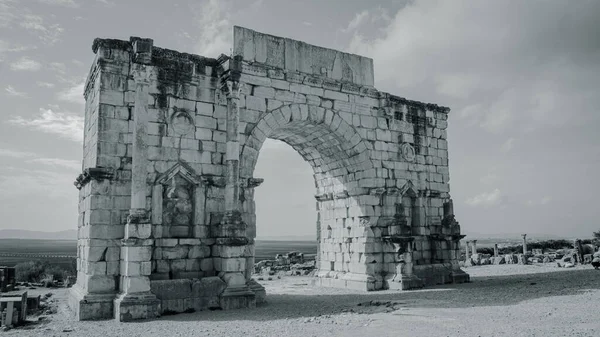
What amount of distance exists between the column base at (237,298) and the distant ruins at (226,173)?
2 cm

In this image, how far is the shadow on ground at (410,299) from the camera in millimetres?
9656

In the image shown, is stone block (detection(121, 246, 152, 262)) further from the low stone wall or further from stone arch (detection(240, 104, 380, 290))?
stone arch (detection(240, 104, 380, 290))

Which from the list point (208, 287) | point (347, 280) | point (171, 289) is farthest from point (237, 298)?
point (347, 280)

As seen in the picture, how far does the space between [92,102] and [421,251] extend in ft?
32.7

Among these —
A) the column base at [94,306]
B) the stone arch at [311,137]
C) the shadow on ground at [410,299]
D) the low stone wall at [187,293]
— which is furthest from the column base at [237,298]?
the stone arch at [311,137]

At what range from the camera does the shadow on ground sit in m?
9.66

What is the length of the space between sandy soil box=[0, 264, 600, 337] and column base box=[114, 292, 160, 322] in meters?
0.26

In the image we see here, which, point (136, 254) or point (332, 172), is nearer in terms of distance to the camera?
point (136, 254)

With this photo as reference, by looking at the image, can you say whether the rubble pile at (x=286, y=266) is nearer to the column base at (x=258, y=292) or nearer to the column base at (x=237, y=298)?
the column base at (x=258, y=292)

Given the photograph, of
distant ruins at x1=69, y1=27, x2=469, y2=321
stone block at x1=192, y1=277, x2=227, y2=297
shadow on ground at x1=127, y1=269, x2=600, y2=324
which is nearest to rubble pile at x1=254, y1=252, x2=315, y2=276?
distant ruins at x1=69, y1=27, x2=469, y2=321

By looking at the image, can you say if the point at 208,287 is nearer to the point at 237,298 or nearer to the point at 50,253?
the point at 237,298

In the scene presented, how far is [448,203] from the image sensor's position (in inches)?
607

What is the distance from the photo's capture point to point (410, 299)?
11039 millimetres

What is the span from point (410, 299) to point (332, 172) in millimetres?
5324
